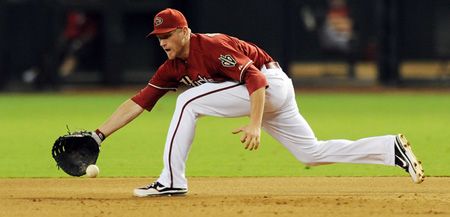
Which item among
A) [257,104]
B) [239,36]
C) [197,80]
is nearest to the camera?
[257,104]

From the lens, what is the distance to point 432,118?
1631 centimetres

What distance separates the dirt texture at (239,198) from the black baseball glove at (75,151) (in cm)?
20

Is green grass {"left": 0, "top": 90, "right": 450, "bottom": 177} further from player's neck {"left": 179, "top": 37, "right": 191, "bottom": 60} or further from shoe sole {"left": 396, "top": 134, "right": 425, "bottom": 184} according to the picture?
player's neck {"left": 179, "top": 37, "right": 191, "bottom": 60}

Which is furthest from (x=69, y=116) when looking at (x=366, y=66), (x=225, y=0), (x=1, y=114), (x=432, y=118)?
(x=366, y=66)

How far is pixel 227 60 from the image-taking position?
7.43 metres

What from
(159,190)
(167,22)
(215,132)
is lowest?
(215,132)

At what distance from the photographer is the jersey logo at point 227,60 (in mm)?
7422

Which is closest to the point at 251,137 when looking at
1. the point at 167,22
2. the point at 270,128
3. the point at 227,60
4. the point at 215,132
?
the point at 227,60

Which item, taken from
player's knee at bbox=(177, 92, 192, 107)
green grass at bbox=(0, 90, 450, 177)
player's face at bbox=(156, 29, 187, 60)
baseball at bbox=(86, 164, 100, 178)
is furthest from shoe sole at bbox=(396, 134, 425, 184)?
baseball at bbox=(86, 164, 100, 178)

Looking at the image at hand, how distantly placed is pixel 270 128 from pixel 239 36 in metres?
15.1

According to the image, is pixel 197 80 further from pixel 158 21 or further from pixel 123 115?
pixel 123 115

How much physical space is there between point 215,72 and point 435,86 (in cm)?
1645

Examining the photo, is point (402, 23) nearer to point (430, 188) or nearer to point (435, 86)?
point (435, 86)

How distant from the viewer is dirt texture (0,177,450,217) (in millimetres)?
7098
